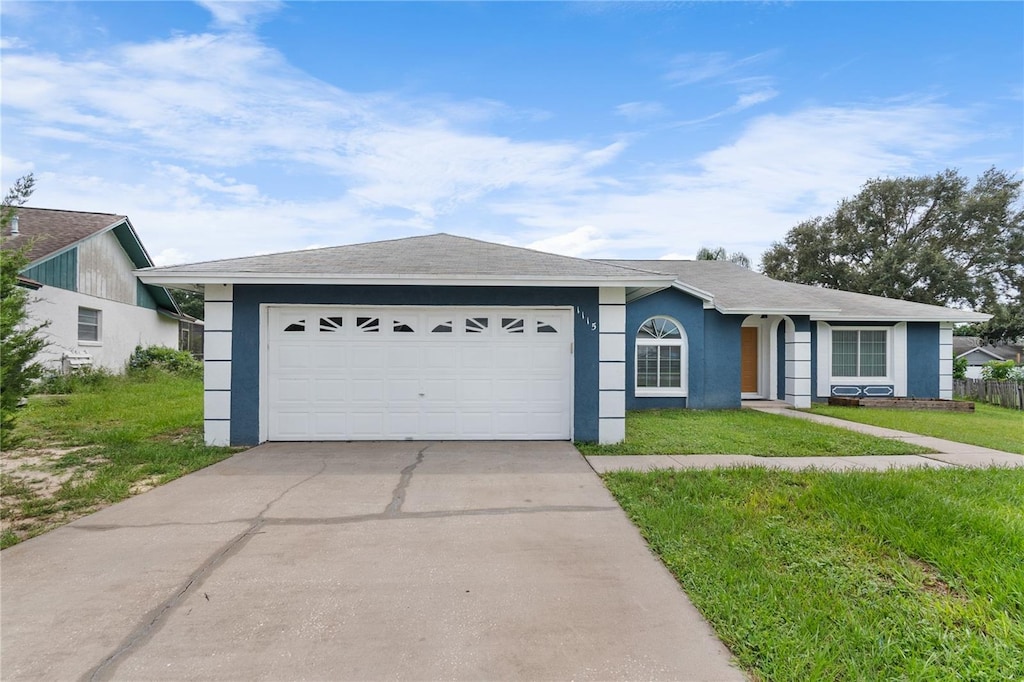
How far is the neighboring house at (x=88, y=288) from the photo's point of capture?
14.0 meters

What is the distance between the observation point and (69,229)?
15.8 m

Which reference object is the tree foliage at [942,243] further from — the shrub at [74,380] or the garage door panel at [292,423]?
the shrub at [74,380]

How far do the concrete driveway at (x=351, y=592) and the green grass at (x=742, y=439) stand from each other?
2.55 m

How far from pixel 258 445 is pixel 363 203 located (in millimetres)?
10855

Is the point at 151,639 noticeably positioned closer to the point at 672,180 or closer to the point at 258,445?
the point at 258,445

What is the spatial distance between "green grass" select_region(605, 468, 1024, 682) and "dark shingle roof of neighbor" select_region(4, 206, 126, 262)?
17.7 meters

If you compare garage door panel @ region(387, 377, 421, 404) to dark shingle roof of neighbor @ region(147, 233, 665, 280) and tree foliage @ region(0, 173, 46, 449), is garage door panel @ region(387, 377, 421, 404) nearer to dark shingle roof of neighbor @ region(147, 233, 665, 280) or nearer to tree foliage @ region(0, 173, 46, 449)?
dark shingle roof of neighbor @ region(147, 233, 665, 280)

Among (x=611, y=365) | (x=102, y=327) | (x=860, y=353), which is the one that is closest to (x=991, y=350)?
(x=860, y=353)

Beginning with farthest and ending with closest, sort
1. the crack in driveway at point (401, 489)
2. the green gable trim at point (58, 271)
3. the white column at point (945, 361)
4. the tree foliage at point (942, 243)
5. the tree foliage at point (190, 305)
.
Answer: the tree foliage at point (190, 305) → the tree foliage at point (942, 243) → the white column at point (945, 361) → the green gable trim at point (58, 271) → the crack in driveway at point (401, 489)

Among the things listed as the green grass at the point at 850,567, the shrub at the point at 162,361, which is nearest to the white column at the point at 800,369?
the green grass at the point at 850,567

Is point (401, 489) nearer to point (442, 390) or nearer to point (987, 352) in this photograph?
point (442, 390)

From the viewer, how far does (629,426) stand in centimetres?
936

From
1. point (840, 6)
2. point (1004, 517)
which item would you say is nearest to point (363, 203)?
point (840, 6)

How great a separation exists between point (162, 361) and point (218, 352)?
578 inches
